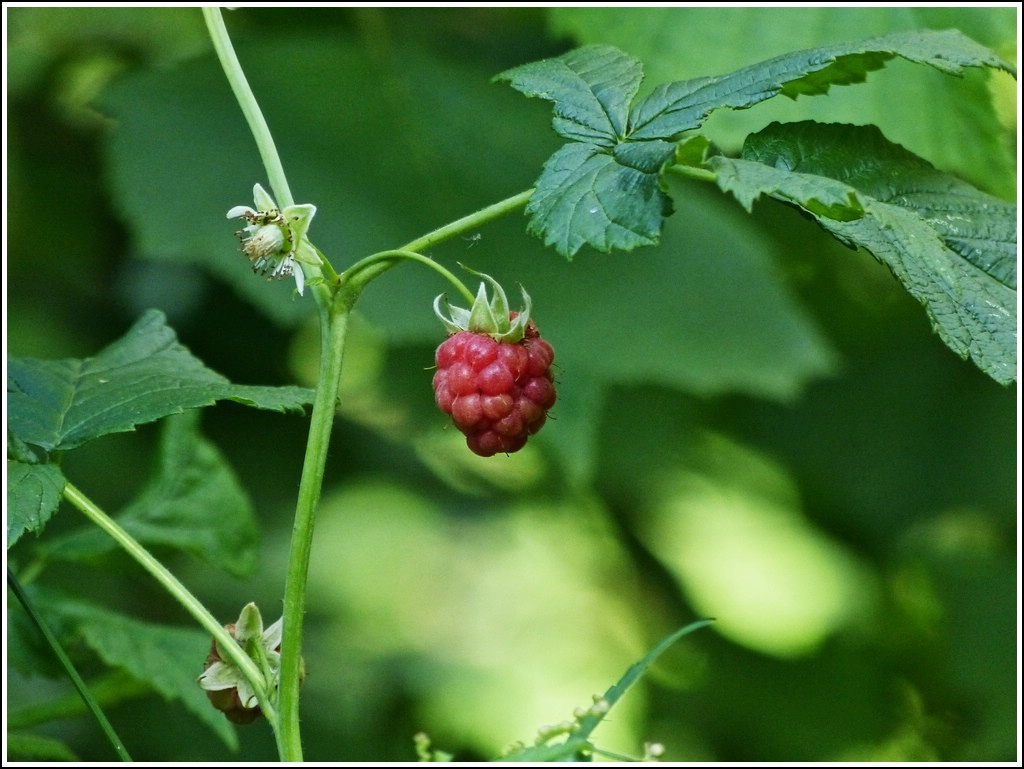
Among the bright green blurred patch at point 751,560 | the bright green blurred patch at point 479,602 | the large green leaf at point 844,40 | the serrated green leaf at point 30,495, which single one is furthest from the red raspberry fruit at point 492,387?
the bright green blurred patch at point 751,560

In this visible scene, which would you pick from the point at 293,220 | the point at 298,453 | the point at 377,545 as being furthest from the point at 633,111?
the point at 377,545

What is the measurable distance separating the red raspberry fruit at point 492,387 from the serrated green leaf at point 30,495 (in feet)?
0.84

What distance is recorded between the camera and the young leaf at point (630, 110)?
657mm

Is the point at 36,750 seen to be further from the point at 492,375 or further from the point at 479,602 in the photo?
the point at 479,602

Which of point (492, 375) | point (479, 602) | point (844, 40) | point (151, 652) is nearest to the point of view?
point (492, 375)

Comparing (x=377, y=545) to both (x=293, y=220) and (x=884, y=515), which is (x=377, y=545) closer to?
(x=884, y=515)

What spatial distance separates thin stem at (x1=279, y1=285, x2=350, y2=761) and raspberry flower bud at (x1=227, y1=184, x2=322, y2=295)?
2.5 inches

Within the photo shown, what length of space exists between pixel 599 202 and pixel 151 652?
0.81 meters

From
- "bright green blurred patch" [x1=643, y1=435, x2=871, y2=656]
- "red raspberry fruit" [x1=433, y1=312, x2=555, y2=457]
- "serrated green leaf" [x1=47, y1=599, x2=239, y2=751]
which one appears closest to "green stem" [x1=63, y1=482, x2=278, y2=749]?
"red raspberry fruit" [x1=433, y1=312, x2=555, y2=457]

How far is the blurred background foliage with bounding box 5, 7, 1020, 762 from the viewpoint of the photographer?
2.08m

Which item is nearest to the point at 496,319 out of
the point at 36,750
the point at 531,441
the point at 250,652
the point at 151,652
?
the point at 250,652

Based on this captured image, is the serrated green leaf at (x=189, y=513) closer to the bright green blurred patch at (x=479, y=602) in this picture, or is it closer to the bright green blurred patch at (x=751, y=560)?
the bright green blurred patch at (x=479, y=602)

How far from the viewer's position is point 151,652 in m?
1.25

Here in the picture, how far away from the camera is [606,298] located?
220 centimetres
